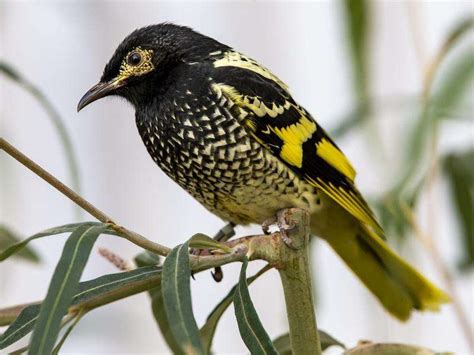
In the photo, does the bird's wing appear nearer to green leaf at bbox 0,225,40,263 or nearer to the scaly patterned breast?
the scaly patterned breast

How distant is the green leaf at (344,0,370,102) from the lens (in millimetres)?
2070

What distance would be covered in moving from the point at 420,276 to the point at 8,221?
96.4 inches

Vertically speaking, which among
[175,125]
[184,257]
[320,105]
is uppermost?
[320,105]

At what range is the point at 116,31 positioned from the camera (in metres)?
5.09

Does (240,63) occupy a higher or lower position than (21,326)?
higher

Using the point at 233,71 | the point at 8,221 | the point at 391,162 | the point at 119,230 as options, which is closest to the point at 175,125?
the point at 233,71

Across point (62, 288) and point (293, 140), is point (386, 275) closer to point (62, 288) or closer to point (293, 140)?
point (293, 140)

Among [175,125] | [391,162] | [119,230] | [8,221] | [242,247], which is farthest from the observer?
[8,221]

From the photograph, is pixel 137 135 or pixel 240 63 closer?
pixel 240 63

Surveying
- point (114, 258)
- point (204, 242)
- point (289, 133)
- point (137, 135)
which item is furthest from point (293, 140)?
A: point (137, 135)

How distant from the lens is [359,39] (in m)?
2.09

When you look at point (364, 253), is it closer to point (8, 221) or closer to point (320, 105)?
point (8, 221)

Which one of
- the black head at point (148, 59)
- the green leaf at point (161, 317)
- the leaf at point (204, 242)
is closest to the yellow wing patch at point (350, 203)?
the black head at point (148, 59)

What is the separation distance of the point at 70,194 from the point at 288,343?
0.68 metres
